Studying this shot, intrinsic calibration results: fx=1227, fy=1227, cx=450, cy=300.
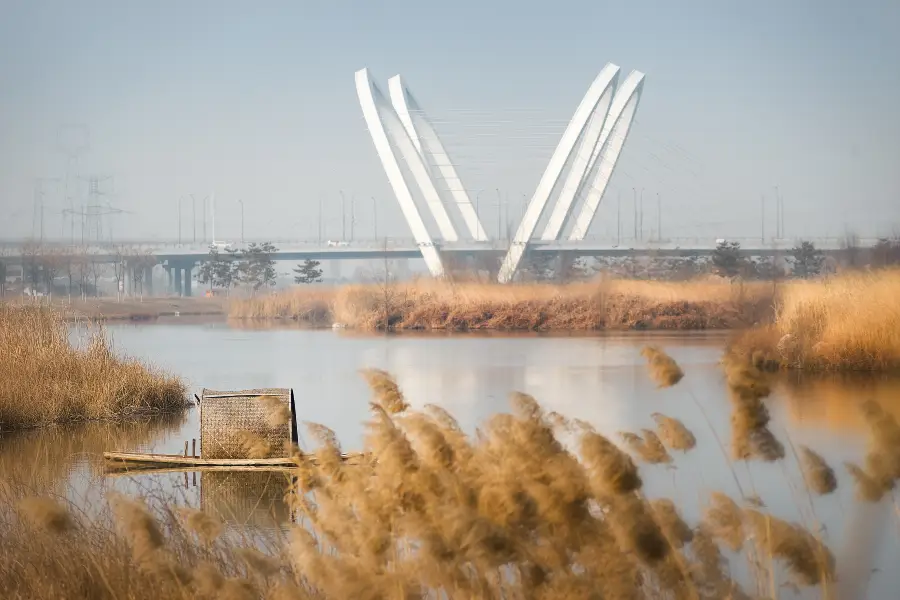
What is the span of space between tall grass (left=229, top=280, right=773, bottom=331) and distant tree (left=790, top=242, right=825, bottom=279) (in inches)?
1065

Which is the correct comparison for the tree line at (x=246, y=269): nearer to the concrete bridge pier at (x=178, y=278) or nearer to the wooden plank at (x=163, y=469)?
the concrete bridge pier at (x=178, y=278)

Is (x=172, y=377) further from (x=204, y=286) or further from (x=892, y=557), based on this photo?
(x=204, y=286)

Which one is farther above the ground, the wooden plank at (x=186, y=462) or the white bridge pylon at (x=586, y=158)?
the white bridge pylon at (x=586, y=158)

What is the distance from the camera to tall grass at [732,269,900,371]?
1475 centimetres

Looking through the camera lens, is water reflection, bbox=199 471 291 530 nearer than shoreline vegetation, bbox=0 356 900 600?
No

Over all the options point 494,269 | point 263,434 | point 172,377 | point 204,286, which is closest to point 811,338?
point 172,377

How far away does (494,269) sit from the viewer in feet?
158

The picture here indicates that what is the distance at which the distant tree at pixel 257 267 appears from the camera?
69.4m

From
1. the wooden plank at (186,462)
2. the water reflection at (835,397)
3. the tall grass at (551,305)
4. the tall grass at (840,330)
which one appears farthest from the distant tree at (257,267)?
the wooden plank at (186,462)

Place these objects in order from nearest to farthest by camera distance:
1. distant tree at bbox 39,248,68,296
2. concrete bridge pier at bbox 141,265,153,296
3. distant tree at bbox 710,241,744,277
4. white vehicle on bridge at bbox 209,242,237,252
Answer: distant tree at bbox 710,241,744,277 < distant tree at bbox 39,248,68,296 < concrete bridge pier at bbox 141,265,153,296 < white vehicle on bridge at bbox 209,242,237,252

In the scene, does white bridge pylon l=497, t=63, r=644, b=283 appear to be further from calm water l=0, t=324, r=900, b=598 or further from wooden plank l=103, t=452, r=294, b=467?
wooden plank l=103, t=452, r=294, b=467

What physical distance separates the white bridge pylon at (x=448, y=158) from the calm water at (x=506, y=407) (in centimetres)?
1710

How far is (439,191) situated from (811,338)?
2883 cm

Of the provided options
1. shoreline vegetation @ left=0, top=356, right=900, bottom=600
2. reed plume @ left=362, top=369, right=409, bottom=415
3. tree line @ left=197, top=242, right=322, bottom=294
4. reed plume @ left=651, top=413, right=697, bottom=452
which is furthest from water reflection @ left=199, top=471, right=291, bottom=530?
tree line @ left=197, top=242, right=322, bottom=294
